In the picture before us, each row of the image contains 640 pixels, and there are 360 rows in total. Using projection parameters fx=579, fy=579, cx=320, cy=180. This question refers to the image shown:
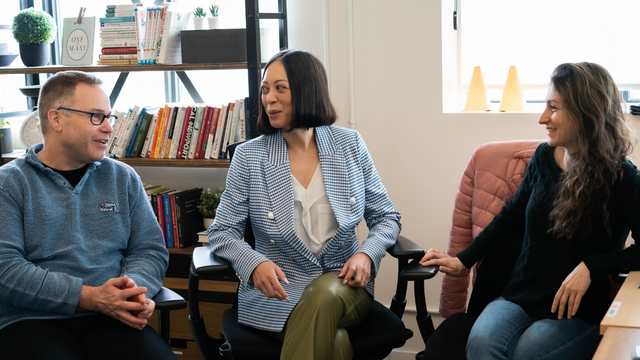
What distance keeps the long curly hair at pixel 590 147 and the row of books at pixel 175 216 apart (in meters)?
1.72

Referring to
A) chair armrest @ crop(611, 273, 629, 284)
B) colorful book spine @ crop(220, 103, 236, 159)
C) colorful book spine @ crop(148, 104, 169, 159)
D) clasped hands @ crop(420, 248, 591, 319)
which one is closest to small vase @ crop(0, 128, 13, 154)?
colorful book spine @ crop(148, 104, 169, 159)

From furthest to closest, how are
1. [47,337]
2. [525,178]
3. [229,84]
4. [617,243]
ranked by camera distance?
[229,84] → [525,178] → [617,243] → [47,337]

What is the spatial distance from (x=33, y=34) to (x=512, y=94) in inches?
90.7

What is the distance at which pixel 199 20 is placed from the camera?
2.66 m

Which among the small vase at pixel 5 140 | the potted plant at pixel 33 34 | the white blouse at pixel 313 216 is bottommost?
the white blouse at pixel 313 216

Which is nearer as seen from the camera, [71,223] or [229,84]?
[71,223]

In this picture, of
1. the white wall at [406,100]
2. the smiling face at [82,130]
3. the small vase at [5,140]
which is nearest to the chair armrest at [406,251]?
the white wall at [406,100]

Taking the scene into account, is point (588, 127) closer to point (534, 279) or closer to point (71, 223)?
point (534, 279)

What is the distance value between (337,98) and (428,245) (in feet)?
2.53

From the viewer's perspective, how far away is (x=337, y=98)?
2592 mm

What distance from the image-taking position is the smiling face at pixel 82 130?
1.71 metres

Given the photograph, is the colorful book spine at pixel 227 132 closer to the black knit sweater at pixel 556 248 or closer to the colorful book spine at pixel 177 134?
the colorful book spine at pixel 177 134

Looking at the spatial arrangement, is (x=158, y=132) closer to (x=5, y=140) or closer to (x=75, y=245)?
(x=5, y=140)

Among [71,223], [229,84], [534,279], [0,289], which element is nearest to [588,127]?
[534,279]
